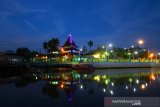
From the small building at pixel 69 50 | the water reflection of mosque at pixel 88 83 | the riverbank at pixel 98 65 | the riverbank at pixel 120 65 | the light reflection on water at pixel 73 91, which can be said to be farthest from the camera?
the small building at pixel 69 50

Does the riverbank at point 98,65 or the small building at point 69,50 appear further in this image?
the small building at point 69,50

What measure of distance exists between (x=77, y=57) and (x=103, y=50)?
25.9 metres

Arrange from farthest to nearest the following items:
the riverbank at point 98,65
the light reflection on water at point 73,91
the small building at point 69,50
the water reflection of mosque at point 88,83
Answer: the small building at point 69,50 → the riverbank at point 98,65 → the water reflection of mosque at point 88,83 → the light reflection on water at point 73,91

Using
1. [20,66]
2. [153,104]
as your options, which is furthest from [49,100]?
[20,66]

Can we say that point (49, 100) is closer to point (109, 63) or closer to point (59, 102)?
point (59, 102)

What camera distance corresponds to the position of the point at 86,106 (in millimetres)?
21312

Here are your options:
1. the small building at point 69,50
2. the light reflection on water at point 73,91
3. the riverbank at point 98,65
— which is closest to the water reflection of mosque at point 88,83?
the light reflection on water at point 73,91

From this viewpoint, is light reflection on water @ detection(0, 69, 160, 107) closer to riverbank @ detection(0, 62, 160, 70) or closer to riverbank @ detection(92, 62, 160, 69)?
riverbank @ detection(0, 62, 160, 70)

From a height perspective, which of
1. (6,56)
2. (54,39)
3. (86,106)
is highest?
(54,39)

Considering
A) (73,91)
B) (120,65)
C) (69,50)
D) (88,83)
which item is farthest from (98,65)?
(73,91)

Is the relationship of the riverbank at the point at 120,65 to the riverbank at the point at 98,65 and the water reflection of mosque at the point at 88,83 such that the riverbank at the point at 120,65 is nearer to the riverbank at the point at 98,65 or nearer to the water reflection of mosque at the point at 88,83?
the riverbank at the point at 98,65

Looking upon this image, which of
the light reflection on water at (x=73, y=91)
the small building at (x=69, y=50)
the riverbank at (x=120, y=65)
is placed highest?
the small building at (x=69, y=50)

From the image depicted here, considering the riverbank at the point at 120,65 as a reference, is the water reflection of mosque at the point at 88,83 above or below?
below

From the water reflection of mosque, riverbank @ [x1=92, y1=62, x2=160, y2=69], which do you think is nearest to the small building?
riverbank @ [x1=92, y1=62, x2=160, y2=69]
